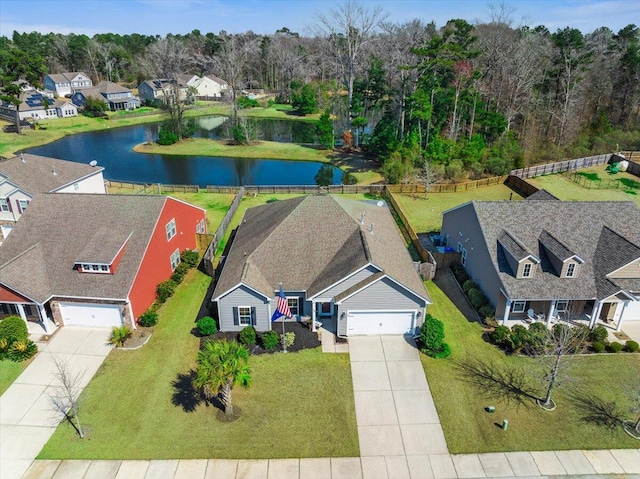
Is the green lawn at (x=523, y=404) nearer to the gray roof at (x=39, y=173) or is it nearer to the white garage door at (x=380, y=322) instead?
the white garage door at (x=380, y=322)

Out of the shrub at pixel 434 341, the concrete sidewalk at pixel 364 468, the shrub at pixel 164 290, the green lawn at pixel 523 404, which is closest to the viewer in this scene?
the concrete sidewalk at pixel 364 468

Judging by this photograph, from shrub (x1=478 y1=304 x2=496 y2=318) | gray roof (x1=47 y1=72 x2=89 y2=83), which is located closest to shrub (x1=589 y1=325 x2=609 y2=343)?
shrub (x1=478 y1=304 x2=496 y2=318)

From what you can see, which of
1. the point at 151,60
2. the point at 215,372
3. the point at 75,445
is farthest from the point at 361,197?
the point at 151,60

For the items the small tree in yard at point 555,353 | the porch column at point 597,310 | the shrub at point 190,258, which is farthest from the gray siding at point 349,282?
the porch column at point 597,310

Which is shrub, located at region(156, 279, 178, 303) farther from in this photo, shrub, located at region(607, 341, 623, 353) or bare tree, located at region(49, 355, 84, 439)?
shrub, located at region(607, 341, 623, 353)

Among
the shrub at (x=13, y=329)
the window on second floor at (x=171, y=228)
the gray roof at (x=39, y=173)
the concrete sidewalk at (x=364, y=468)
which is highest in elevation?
the gray roof at (x=39, y=173)

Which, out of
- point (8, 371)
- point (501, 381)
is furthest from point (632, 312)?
point (8, 371)
